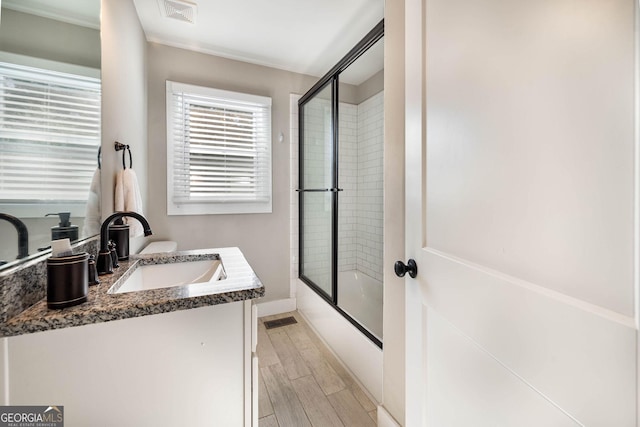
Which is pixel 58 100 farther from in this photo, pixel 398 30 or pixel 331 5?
pixel 331 5

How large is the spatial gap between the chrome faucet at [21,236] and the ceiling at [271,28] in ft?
5.89

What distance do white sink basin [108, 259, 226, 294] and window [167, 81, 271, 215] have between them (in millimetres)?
1193

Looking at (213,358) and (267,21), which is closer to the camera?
(213,358)

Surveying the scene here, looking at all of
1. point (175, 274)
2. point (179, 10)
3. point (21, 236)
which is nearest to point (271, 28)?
point (179, 10)

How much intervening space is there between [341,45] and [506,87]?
2032 mm

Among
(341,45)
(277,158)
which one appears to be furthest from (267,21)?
(277,158)

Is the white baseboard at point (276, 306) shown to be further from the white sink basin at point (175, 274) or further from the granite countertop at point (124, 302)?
the granite countertop at point (124, 302)

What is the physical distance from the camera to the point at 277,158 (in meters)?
2.69

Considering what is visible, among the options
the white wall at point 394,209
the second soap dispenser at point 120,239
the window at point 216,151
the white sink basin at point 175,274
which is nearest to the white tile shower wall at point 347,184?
the window at point 216,151

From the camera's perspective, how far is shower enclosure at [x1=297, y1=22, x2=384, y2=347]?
2258 millimetres

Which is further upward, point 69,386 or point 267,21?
point 267,21

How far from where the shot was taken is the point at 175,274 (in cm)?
129

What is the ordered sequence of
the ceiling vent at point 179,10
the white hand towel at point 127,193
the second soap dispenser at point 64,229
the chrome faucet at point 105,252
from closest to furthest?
the second soap dispenser at point 64,229
the chrome faucet at point 105,252
the white hand towel at point 127,193
the ceiling vent at point 179,10

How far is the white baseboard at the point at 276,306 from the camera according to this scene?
265 cm
